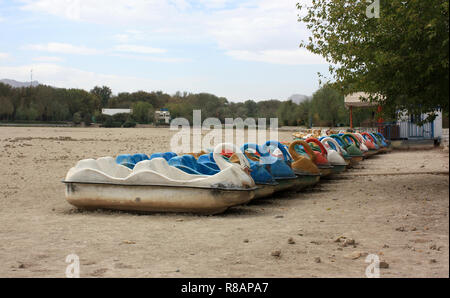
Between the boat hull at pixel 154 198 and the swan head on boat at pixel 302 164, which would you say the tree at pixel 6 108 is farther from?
the boat hull at pixel 154 198

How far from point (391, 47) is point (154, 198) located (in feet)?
15.8

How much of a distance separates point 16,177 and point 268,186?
7440mm

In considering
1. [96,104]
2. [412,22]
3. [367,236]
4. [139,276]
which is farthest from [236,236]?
[96,104]

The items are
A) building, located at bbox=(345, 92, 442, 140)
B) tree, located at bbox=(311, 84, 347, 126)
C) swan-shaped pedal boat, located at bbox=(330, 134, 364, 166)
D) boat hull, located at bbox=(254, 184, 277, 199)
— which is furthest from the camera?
tree, located at bbox=(311, 84, 347, 126)

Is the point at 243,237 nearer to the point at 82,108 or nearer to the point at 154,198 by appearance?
the point at 154,198

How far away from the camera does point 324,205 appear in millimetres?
9250

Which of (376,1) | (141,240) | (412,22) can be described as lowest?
(141,240)

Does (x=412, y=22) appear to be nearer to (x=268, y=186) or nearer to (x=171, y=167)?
(x=268, y=186)

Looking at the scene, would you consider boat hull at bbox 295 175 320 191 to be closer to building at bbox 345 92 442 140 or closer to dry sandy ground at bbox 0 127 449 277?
dry sandy ground at bbox 0 127 449 277

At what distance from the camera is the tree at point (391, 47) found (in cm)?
742

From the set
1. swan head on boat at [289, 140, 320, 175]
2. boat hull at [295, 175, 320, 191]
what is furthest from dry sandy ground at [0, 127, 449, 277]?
swan head on boat at [289, 140, 320, 175]

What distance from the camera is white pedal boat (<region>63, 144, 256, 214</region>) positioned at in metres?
8.02

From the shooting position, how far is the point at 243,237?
21.3 ft

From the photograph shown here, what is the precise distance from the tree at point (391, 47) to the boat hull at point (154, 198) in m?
3.06
